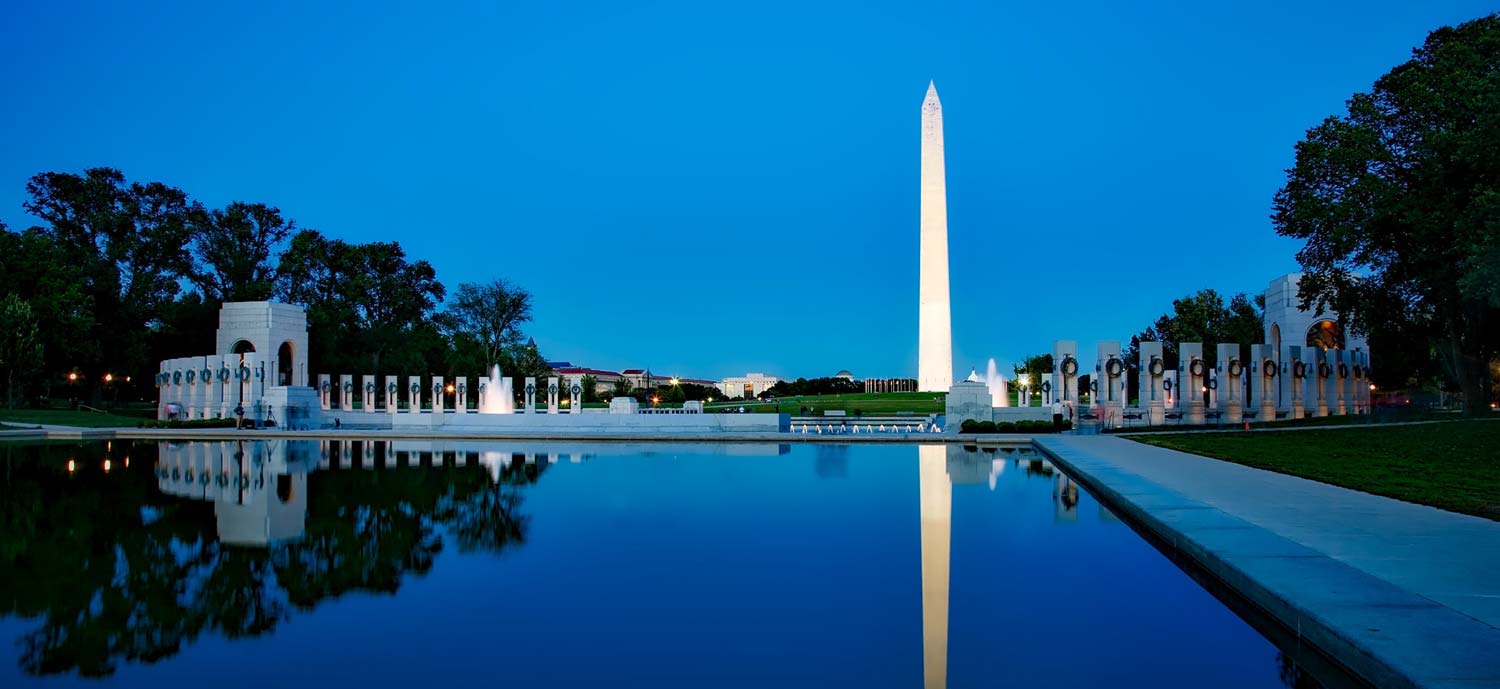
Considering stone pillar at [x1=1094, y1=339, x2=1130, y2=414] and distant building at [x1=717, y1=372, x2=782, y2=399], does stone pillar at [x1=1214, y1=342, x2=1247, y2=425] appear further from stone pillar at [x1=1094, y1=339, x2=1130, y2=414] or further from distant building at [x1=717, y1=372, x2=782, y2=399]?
distant building at [x1=717, y1=372, x2=782, y2=399]

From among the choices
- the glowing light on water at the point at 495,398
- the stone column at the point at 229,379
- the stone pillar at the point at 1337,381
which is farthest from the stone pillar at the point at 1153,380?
the stone column at the point at 229,379

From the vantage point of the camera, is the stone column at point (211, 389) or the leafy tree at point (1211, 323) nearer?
the stone column at point (211, 389)

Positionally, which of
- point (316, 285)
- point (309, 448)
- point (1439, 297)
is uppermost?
point (316, 285)

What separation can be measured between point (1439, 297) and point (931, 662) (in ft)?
102

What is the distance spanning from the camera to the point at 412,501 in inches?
547

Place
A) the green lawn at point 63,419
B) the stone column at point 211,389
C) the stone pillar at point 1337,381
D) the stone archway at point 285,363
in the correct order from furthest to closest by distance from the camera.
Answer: the stone archway at point 285,363 < the stone column at point 211,389 < the green lawn at point 63,419 < the stone pillar at point 1337,381

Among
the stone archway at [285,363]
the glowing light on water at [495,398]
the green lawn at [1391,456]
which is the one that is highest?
the stone archway at [285,363]

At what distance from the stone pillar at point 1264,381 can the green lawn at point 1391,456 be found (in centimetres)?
738

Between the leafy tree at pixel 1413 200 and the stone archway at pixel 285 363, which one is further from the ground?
the leafy tree at pixel 1413 200

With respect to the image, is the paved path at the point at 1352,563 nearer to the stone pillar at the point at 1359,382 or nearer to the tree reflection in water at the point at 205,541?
the tree reflection in water at the point at 205,541

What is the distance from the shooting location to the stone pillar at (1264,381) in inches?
1374

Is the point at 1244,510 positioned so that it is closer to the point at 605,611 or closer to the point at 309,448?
the point at 605,611

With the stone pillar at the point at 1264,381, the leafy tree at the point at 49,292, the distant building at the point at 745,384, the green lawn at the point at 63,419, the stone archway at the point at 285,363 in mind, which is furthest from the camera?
the distant building at the point at 745,384

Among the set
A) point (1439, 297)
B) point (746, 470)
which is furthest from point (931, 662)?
point (1439, 297)
